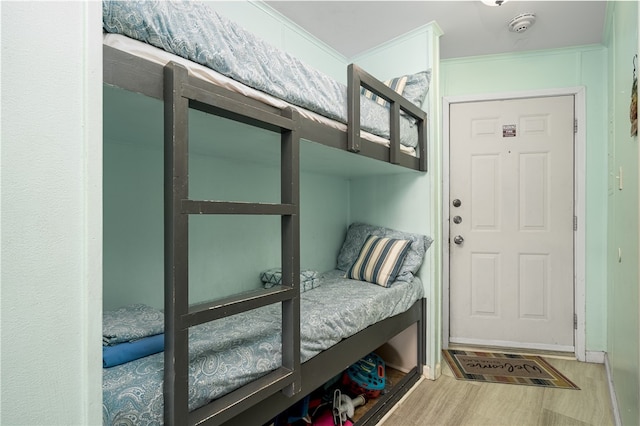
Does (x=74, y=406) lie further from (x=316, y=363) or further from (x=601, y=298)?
(x=601, y=298)

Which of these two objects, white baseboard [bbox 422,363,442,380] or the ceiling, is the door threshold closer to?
white baseboard [bbox 422,363,442,380]

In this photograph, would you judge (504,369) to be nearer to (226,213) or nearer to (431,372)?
(431,372)

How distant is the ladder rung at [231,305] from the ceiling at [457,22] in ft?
6.06

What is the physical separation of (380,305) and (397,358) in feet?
2.71

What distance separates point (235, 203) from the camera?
0.95m

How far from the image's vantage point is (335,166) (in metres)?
2.11

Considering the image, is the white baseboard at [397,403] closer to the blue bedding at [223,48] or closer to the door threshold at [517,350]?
the door threshold at [517,350]

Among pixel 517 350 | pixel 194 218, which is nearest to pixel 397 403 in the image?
pixel 517 350

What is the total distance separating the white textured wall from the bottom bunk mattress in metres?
0.18

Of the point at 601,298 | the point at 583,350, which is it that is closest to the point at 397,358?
the point at 583,350

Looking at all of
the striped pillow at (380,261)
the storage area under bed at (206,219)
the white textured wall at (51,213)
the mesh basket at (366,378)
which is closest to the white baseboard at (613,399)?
the storage area under bed at (206,219)

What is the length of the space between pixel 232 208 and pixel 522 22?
2.33 metres

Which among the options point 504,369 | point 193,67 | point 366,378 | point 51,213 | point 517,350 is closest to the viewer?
point 51,213

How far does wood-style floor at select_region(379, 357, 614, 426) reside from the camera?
1.75m
